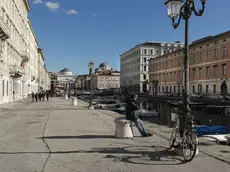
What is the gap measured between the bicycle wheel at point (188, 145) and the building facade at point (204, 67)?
159ft

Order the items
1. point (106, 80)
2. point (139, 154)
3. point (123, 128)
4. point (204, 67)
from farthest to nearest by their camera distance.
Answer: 1. point (106, 80)
2. point (204, 67)
3. point (123, 128)
4. point (139, 154)

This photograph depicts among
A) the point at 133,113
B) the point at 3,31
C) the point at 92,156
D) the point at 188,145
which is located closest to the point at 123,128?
the point at 133,113

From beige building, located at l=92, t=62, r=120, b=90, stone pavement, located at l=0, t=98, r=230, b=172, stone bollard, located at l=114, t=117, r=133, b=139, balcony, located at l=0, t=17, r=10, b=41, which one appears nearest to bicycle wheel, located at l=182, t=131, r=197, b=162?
stone pavement, located at l=0, t=98, r=230, b=172

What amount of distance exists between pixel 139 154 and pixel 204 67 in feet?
188

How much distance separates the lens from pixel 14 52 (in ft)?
133

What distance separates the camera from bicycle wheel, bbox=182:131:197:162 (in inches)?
253

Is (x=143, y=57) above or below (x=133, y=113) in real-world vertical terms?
above

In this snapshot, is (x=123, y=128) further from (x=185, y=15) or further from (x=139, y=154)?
(x=185, y=15)

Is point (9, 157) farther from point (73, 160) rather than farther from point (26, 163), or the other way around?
point (73, 160)

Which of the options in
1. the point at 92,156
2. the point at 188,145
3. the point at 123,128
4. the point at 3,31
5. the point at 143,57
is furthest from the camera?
the point at 143,57

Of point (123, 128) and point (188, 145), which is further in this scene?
point (123, 128)

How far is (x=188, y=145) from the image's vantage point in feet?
21.6

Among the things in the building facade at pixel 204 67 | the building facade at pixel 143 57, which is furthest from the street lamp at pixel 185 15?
the building facade at pixel 143 57

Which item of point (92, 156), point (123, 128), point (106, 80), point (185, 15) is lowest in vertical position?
point (92, 156)
